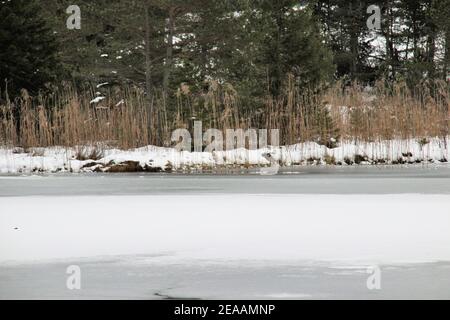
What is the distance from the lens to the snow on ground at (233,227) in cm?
577

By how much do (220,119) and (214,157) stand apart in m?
1.41

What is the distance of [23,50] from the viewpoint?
17.4 meters

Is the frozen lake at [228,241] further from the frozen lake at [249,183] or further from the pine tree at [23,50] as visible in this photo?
the pine tree at [23,50]

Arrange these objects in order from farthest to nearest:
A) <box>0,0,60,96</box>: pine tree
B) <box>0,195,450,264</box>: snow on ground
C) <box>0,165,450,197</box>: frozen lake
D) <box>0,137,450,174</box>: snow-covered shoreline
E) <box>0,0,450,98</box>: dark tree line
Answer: <box>0,0,450,98</box>: dark tree line, <box>0,0,60,96</box>: pine tree, <box>0,137,450,174</box>: snow-covered shoreline, <box>0,165,450,197</box>: frozen lake, <box>0,195,450,264</box>: snow on ground

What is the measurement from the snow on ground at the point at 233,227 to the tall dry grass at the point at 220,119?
6.39 metres

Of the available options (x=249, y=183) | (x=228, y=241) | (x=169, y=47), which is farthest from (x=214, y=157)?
(x=169, y=47)

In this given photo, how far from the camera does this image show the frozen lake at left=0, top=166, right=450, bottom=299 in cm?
471

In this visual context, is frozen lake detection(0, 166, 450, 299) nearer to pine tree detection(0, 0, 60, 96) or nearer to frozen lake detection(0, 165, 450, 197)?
frozen lake detection(0, 165, 450, 197)

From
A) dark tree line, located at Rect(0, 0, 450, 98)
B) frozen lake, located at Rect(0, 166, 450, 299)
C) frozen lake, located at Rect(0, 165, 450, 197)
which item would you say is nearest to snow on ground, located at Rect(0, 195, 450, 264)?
frozen lake, located at Rect(0, 166, 450, 299)

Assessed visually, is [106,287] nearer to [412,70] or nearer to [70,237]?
[70,237]

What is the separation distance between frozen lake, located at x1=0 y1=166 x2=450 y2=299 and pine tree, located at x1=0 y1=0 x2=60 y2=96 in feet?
21.7

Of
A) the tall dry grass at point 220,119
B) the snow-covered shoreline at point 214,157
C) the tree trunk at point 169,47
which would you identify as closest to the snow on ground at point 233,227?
the snow-covered shoreline at point 214,157

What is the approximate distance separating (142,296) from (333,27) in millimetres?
30602
